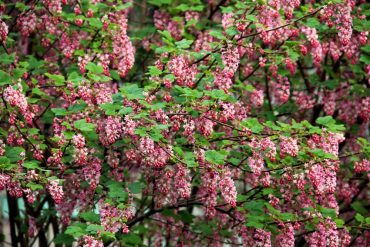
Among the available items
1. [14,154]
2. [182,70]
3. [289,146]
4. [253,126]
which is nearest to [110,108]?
[182,70]

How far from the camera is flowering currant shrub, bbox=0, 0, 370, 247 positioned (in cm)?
689

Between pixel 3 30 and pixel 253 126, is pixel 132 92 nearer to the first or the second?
pixel 253 126

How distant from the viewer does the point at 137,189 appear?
737 centimetres

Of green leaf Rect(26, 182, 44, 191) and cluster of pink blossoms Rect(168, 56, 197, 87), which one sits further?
cluster of pink blossoms Rect(168, 56, 197, 87)

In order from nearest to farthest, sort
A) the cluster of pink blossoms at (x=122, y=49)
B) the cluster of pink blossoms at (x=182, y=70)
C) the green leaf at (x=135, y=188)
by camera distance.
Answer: the cluster of pink blossoms at (x=182, y=70) < the green leaf at (x=135, y=188) < the cluster of pink blossoms at (x=122, y=49)

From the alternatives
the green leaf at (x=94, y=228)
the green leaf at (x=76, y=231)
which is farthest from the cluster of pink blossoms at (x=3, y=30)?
the green leaf at (x=94, y=228)

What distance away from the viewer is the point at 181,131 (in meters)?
7.69

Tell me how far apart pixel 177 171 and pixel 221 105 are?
0.89 meters

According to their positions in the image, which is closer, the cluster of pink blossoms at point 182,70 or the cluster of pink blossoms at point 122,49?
the cluster of pink blossoms at point 182,70

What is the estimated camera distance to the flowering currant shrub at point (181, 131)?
6887 millimetres

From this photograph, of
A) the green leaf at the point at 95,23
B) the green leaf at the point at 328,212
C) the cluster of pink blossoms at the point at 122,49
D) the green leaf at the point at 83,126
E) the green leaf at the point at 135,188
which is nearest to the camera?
the green leaf at the point at 83,126

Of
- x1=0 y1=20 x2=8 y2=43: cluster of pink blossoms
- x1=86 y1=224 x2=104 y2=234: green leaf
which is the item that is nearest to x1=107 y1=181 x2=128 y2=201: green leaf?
x1=86 y1=224 x2=104 y2=234: green leaf

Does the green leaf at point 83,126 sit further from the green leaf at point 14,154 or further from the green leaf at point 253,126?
the green leaf at point 253,126

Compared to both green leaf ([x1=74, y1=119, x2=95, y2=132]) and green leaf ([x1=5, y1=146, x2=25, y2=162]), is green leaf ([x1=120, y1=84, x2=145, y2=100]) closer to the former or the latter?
green leaf ([x1=74, y1=119, x2=95, y2=132])
